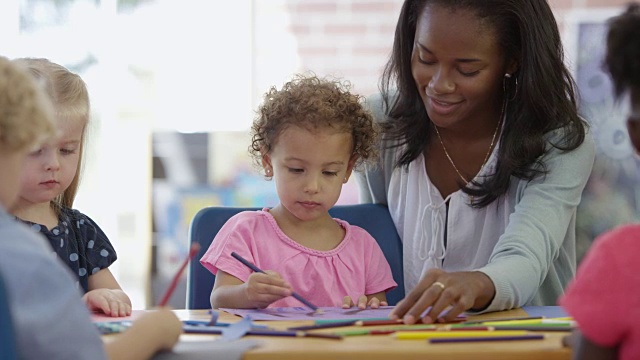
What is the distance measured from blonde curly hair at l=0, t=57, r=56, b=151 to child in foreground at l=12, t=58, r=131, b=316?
0.60 meters

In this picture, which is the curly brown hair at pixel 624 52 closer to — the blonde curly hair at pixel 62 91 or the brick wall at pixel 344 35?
the blonde curly hair at pixel 62 91

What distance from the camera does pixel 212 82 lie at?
4746 mm

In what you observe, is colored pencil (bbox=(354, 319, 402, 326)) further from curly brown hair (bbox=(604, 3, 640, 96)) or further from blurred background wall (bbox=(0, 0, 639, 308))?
blurred background wall (bbox=(0, 0, 639, 308))

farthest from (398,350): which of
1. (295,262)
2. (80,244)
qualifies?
(80,244)

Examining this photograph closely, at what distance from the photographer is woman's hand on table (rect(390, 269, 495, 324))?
158cm

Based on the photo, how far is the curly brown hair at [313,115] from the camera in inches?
80.8

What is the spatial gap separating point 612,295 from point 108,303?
912 mm

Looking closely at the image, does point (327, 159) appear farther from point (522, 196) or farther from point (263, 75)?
point (263, 75)

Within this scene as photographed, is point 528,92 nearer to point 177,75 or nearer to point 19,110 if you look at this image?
point 19,110

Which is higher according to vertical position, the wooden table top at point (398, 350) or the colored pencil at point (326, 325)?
the wooden table top at point (398, 350)

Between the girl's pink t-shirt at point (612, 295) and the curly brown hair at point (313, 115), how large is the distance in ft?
3.09

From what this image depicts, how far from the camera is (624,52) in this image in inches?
50.2

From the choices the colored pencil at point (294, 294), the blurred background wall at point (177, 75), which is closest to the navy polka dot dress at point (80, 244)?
the colored pencil at point (294, 294)

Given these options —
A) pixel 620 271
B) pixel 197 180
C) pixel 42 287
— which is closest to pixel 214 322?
pixel 42 287
